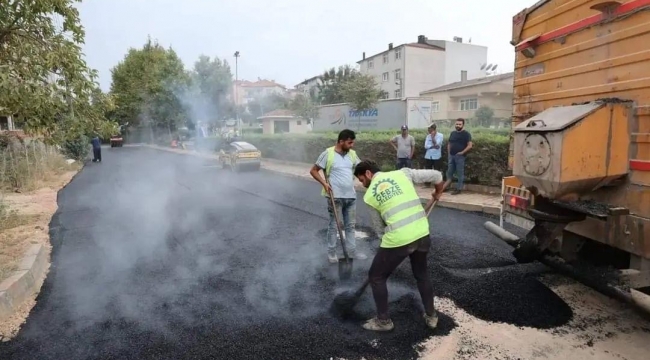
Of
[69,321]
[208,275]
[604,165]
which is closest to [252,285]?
[208,275]

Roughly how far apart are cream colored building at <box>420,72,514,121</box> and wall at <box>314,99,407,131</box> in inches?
298

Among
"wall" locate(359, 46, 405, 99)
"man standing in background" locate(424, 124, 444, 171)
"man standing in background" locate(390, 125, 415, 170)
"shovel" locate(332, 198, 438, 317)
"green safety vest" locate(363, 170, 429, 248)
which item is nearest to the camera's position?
"green safety vest" locate(363, 170, 429, 248)

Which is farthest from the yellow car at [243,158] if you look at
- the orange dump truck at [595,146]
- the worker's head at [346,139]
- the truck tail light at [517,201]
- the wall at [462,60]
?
the wall at [462,60]

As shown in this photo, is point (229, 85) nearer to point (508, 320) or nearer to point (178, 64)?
point (178, 64)

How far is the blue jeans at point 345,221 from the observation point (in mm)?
4527

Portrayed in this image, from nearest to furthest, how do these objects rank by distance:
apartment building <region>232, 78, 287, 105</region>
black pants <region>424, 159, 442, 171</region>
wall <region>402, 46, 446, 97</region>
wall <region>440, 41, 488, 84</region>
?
1. black pants <region>424, 159, 442, 171</region>
2. wall <region>402, 46, 446, 97</region>
3. wall <region>440, 41, 488, 84</region>
4. apartment building <region>232, 78, 287, 105</region>

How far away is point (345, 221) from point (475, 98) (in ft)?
118

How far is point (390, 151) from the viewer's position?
1130cm

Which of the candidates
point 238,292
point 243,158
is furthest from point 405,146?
point 243,158

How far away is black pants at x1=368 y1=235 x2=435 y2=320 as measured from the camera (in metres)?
2.97

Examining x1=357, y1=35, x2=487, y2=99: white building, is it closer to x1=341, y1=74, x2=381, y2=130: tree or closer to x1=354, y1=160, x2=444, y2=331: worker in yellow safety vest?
x1=341, y1=74, x2=381, y2=130: tree

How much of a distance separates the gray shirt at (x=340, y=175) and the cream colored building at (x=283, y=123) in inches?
1527

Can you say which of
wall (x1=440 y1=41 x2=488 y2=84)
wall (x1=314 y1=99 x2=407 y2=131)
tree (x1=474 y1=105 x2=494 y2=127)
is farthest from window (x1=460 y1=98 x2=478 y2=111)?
wall (x1=440 y1=41 x2=488 y2=84)

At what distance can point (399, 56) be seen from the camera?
4978cm
